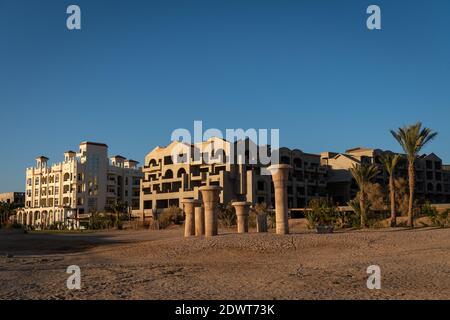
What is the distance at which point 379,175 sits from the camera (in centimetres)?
6619

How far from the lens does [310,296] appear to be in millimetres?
9859

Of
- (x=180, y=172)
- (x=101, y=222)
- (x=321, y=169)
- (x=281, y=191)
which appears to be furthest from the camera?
(x=321, y=169)

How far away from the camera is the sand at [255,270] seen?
10.4m

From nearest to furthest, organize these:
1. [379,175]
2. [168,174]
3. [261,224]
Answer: [261,224] < [168,174] < [379,175]

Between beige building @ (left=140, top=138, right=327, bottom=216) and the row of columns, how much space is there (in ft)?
89.7

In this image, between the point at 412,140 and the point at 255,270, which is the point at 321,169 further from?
the point at 255,270

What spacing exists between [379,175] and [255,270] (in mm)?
55596

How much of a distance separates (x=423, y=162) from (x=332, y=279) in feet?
209

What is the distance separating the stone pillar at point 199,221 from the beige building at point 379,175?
39.9 m

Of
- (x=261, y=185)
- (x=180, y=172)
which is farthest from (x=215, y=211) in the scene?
(x=180, y=172)

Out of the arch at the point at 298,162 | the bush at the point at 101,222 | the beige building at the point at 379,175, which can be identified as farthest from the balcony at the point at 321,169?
the bush at the point at 101,222

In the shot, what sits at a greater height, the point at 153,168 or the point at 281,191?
the point at 153,168

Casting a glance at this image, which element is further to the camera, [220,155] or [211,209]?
[220,155]

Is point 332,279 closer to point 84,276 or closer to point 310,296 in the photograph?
point 310,296
